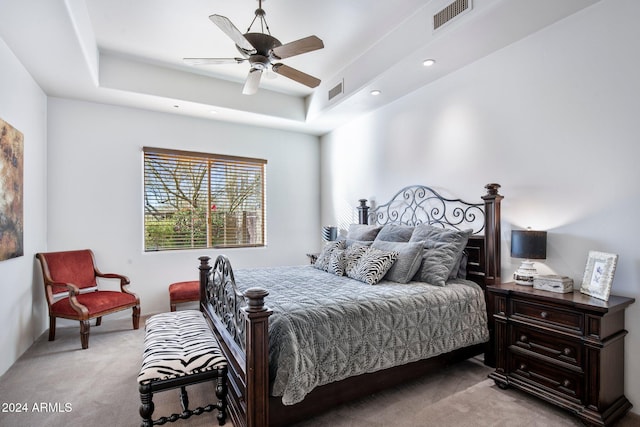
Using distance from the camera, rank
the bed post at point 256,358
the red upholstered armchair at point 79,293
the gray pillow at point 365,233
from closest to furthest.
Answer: the bed post at point 256,358
the red upholstered armchair at point 79,293
the gray pillow at point 365,233

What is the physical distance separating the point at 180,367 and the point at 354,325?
1083mm

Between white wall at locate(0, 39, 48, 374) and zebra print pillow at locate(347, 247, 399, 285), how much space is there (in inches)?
122

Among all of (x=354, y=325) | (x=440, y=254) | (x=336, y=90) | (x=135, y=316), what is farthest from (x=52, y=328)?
(x=336, y=90)

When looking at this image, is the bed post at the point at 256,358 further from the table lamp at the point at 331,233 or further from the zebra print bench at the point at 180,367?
the table lamp at the point at 331,233

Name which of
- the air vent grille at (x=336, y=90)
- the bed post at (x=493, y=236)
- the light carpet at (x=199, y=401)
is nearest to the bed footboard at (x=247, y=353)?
the light carpet at (x=199, y=401)

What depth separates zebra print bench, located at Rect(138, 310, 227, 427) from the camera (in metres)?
1.84

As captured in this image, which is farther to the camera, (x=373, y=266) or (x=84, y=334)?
(x=84, y=334)

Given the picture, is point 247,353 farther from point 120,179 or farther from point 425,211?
point 120,179

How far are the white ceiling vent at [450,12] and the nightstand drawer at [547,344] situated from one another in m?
2.49

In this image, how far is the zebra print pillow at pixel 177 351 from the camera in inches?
73.3

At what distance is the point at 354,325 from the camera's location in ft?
6.95

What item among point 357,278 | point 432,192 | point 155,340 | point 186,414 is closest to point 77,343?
point 155,340

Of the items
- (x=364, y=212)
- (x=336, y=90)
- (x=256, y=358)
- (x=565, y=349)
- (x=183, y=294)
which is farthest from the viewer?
(x=364, y=212)

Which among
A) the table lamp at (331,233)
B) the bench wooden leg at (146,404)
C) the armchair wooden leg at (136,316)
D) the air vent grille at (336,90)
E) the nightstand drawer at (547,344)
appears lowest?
the armchair wooden leg at (136,316)
